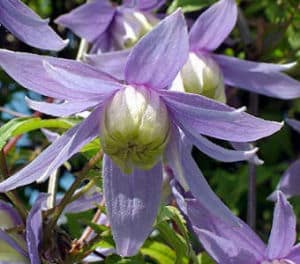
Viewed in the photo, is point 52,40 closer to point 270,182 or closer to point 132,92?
point 132,92

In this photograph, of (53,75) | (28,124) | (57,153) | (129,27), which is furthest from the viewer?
(129,27)

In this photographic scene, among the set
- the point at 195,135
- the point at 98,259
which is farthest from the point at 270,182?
the point at 195,135

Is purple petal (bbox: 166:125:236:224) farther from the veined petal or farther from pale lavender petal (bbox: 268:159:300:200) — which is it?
pale lavender petal (bbox: 268:159:300:200)

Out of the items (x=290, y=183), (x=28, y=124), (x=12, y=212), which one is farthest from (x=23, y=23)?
(x=290, y=183)

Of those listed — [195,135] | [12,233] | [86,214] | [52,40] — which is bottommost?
[86,214]

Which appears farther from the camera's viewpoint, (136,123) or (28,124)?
(28,124)

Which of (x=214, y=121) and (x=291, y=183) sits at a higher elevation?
(x=214, y=121)

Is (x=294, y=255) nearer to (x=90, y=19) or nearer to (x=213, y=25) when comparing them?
(x=213, y=25)
